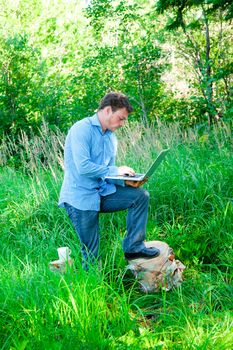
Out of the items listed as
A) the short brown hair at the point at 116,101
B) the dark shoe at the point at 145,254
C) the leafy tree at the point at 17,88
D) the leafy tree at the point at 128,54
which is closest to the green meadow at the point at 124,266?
the dark shoe at the point at 145,254

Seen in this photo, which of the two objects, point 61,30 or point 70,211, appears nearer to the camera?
point 70,211

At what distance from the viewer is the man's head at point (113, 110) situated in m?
3.81

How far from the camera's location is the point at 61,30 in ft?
47.4

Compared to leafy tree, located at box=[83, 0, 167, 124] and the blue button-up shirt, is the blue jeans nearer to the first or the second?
the blue button-up shirt

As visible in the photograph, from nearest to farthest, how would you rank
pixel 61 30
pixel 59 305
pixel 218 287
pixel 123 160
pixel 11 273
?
pixel 59 305 → pixel 11 273 → pixel 218 287 → pixel 123 160 → pixel 61 30

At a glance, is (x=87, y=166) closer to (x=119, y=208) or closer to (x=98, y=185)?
(x=98, y=185)

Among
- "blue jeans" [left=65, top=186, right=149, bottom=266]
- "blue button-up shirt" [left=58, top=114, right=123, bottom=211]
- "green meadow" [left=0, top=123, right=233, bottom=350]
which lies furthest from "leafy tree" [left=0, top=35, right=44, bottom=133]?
"blue jeans" [left=65, top=186, right=149, bottom=266]

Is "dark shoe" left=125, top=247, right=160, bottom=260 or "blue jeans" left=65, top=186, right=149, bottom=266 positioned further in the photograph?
"dark shoe" left=125, top=247, right=160, bottom=260

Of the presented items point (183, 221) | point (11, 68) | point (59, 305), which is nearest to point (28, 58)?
point (11, 68)

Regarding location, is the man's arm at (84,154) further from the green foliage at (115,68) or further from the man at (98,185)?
the green foliage at (115,68)

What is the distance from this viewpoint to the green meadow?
9.47 feet

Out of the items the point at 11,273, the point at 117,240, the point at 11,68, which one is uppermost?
the point at 11,68

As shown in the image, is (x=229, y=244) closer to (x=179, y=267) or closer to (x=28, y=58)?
(x=179, y=267)

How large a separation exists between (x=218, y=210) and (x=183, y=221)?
38 cm
